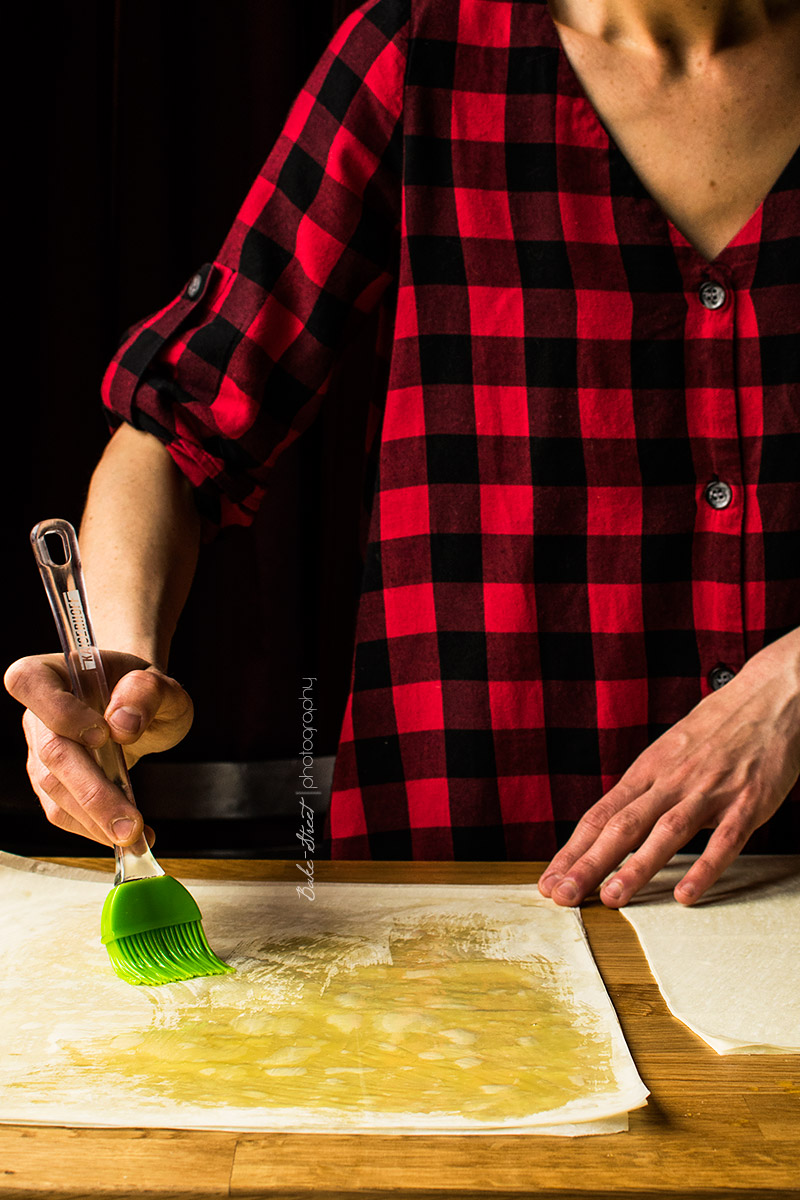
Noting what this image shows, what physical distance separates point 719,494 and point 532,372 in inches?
7.4

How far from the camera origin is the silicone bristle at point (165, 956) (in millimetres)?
576

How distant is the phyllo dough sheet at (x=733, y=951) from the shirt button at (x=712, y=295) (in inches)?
17.6

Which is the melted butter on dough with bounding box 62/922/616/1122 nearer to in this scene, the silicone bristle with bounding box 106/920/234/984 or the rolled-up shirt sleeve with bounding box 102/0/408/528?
the silicone bristle with bounding box 106/920/234/984

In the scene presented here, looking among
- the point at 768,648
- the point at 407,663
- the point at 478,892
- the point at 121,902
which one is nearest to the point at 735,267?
the point at 768,648

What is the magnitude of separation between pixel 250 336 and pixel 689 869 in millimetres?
553

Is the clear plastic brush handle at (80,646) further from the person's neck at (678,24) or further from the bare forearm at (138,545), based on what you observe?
the person's neck at (678,24)

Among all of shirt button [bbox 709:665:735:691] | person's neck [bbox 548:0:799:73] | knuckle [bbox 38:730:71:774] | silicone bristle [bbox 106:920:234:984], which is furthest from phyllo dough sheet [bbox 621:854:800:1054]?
person's neck [bbox 548:0:799:73]

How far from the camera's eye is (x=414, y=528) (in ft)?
2.97

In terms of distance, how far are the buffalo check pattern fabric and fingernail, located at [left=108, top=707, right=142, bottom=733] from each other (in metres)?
0.34

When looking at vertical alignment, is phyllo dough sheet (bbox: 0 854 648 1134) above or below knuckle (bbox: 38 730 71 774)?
below

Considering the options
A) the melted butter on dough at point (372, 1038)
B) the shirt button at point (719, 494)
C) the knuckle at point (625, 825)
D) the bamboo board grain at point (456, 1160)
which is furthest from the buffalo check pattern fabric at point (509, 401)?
the bamboo board grain at point (456, 1160)

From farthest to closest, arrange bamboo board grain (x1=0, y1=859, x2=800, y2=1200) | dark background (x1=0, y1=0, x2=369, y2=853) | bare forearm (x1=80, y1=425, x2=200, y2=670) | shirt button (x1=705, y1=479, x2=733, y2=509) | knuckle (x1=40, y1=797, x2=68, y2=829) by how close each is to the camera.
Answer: dark background (x1=0, y1=0, x2=369, y2=853)
shirt button (x1=705, y1=479, x2=733, y2=509)
bare forearm (x1=80, y1=425, x2=200, y2=670)
knuckle (x1=40, y1=797, x2=68, y2=829)
bamboo board grain (x1=0, y1=859, x2=800, y2=1200)

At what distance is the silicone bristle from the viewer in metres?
0.58

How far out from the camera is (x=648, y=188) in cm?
88
